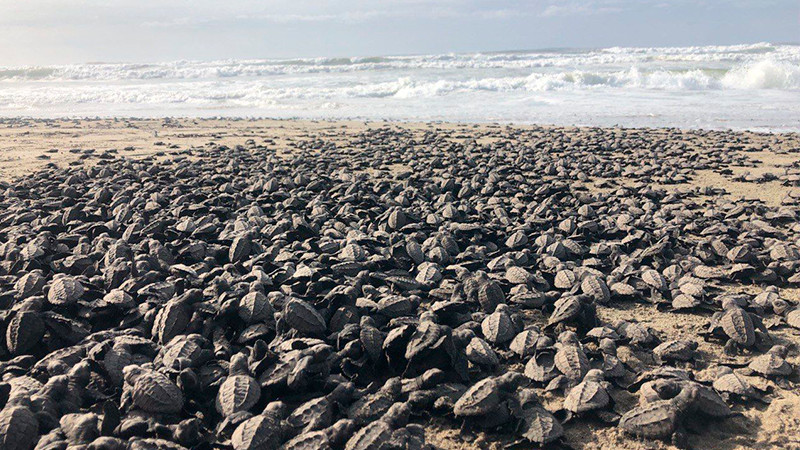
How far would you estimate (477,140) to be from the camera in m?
19.9

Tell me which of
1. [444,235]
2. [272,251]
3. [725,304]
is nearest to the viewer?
[725,304]

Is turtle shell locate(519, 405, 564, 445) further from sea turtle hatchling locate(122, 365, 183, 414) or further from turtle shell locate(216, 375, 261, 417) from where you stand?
sea turtle hatchling locate(122, 365, 183, 414)

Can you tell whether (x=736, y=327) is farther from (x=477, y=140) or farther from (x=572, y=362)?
(x=477, y=140)

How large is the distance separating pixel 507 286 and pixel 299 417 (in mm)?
3261

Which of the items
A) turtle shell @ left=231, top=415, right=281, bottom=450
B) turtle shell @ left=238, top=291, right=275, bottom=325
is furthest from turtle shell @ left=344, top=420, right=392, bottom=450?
turtle shell @ left=238, top=291, right=275, bottom=325

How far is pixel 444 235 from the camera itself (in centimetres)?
777

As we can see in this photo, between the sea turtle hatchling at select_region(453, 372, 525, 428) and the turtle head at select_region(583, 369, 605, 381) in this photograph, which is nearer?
the sea turtle hatchling at select_region(453, 372, 525, 428)

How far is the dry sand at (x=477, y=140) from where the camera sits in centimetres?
396

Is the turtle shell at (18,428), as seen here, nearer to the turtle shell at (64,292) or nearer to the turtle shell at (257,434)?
the turtle shell at (257,434)

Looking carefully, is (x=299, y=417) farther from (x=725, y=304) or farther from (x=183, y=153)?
(x=183, y=153)

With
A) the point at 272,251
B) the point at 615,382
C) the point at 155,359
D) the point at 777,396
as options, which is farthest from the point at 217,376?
the point at 777,396

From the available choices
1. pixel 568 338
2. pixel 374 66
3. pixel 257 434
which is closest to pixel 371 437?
pixel 257 434

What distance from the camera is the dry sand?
13.0ft

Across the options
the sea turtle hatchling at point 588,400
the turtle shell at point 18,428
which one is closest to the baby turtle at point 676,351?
the sea turtle hatchling at point 588,400
